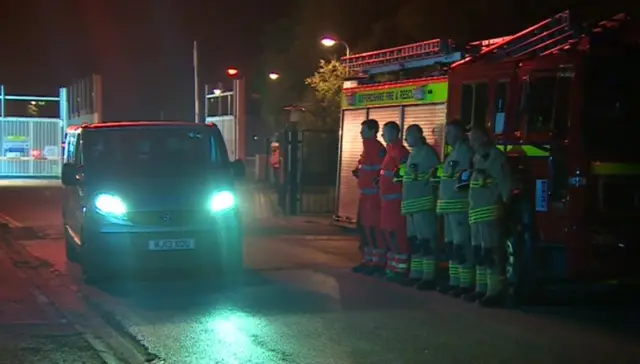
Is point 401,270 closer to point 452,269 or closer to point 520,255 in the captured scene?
point 452,269

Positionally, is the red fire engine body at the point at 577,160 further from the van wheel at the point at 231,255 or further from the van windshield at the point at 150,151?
the van windshield at the point at 150,151

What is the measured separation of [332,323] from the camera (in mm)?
8289

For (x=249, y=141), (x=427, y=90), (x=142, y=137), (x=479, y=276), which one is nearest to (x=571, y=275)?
(x=479, y=276)

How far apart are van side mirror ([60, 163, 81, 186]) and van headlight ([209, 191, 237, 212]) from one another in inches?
67.7

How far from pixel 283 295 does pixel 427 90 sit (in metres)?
4.15

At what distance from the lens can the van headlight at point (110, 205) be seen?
10.0 m

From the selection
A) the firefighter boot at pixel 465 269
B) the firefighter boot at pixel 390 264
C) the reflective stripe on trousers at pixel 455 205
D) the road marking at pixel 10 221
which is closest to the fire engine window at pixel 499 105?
the reflective stripe on trousers at pixel 455 205

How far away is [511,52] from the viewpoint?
34.3ft

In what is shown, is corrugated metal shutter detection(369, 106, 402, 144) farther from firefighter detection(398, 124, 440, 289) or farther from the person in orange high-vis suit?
firefighter detection(398, 124, 440, 289)

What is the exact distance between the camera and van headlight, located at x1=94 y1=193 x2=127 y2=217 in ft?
32.9

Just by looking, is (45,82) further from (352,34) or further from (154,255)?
(154,255)

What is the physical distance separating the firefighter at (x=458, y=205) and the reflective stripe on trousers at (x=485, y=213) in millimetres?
349

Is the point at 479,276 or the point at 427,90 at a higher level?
the point at 427,90

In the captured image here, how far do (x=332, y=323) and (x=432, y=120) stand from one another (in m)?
4.88
